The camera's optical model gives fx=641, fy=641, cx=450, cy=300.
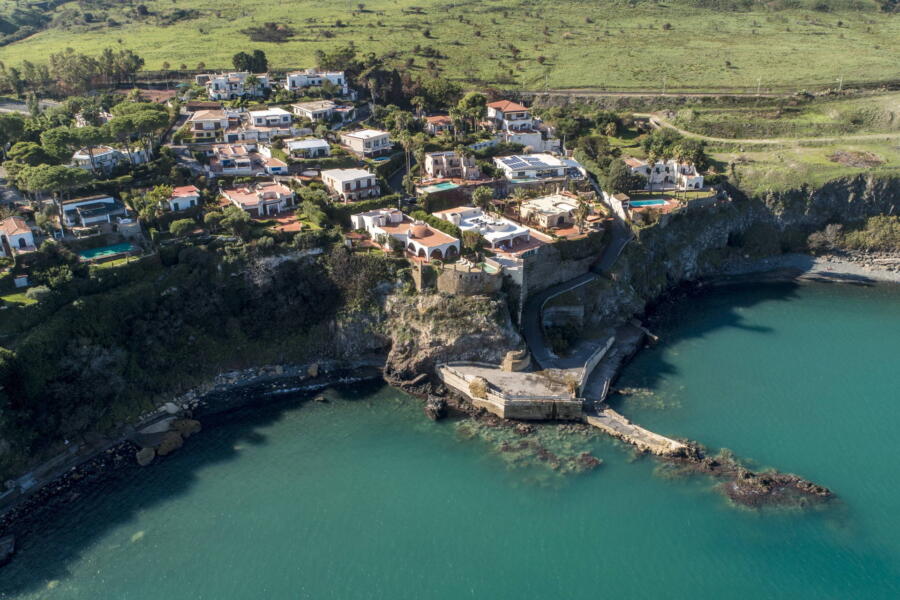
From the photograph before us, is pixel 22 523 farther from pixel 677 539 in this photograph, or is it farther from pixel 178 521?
pixel 677 539

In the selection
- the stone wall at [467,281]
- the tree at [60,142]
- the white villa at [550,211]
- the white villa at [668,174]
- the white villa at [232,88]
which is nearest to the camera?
the stone wall at [467,281]

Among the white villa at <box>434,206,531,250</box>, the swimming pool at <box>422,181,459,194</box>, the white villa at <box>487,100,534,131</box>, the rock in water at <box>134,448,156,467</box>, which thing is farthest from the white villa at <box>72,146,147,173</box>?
the white villa at <box>487,100,534,131</box>

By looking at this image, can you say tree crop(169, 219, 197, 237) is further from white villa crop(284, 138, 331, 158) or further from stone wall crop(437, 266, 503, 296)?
stone wall crop(437, 266, 503, 296)

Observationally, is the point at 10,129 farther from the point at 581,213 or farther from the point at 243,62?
the point at 581,213

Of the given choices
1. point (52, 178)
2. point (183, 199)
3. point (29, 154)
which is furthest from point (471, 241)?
point (29, 154)

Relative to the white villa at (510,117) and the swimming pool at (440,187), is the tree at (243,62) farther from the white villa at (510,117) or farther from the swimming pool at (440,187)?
the swimming pool at (440,187)

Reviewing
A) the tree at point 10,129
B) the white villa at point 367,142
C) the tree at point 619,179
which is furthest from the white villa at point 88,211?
the tree at point 619,179
